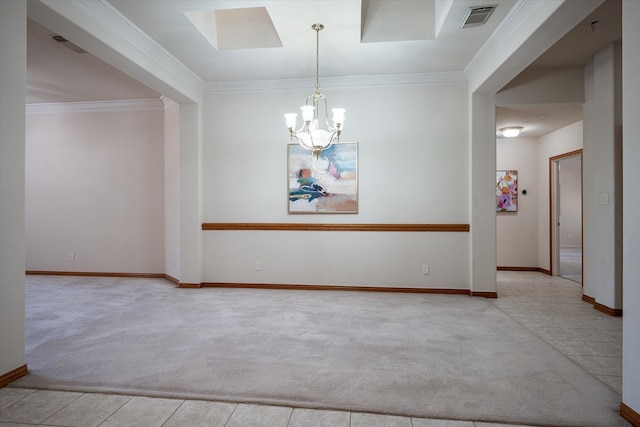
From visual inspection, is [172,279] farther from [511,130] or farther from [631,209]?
[511,130]

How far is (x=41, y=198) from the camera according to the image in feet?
20.6

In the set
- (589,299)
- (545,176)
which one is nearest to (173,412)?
(589,299)

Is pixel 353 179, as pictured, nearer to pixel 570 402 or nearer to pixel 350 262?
pixel 350 262

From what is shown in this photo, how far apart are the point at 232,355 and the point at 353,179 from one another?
2940mm

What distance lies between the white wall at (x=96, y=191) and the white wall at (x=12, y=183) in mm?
3683

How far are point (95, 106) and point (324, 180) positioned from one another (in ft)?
14.2

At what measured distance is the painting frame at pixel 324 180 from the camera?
4.96 metres

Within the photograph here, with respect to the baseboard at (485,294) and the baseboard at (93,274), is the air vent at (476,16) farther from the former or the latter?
the baseboard at (93,274)

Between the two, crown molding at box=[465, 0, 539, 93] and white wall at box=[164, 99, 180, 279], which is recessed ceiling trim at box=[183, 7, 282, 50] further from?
crown molding at box=[465, 0, 539, 93]

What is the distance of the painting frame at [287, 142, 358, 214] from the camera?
496cm

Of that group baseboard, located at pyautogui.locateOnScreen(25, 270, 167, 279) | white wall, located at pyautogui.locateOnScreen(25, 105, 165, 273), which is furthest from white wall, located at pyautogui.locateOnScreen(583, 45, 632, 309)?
white wall, located at pyautogui.locateOnScreen(25, 105, 165, 273)

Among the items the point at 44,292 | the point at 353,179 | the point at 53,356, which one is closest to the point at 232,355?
the point at 53,356

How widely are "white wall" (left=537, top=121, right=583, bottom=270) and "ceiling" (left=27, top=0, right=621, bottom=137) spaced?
1334 millimetres

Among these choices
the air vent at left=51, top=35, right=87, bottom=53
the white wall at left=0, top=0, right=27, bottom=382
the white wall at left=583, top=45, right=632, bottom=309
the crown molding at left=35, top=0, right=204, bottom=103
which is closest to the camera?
the white wall at left=0, top=0, right=27, bottom=382
